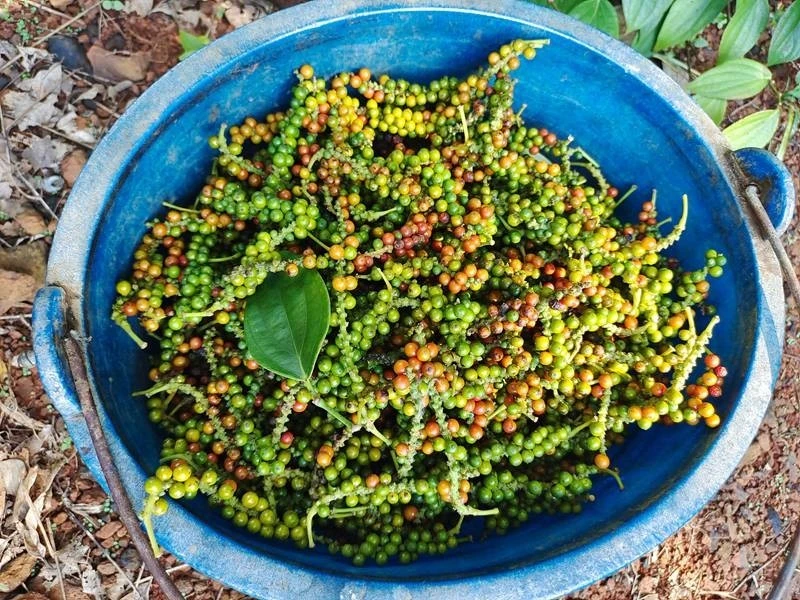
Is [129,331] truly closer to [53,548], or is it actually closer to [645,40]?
[53,548]

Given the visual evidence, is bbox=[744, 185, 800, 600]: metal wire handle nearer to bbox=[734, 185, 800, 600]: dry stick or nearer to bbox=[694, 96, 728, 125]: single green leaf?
bbox=[734, 185, 800, 600]: dry stick

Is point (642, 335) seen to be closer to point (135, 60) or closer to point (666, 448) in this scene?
point (666, 448)

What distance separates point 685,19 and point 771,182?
0.89 m

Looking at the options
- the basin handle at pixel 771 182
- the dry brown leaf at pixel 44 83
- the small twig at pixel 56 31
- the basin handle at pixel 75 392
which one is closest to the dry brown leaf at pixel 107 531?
the basin handle at pixel 75 392

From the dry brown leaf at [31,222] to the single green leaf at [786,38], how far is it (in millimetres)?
2560

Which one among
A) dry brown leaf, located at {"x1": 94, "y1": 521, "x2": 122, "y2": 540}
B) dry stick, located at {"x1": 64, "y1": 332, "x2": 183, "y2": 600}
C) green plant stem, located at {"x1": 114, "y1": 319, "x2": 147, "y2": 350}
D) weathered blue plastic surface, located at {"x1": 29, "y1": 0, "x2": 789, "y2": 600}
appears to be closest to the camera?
dry stick, located at {"x1": 64, "y1": 332, "x2": 183, "y2": 600}

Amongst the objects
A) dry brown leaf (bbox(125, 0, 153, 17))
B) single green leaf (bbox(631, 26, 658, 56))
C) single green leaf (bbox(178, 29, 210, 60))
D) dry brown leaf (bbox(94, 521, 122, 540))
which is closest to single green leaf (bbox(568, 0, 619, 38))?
single green leaf (bbox(631, 26, 658, 56))

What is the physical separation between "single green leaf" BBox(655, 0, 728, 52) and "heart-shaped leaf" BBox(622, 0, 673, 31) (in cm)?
5

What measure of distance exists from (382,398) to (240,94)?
874 millimetres

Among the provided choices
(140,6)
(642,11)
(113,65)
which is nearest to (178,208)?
(113,65)

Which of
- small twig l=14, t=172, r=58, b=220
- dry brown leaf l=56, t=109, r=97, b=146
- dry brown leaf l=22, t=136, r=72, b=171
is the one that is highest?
dry brown leaf l=56, t=109, r=97, b=146

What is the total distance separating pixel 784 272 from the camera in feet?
5.24

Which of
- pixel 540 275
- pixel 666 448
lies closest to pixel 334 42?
pixel 540 275

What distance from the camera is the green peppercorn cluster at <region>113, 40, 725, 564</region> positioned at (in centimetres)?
153
